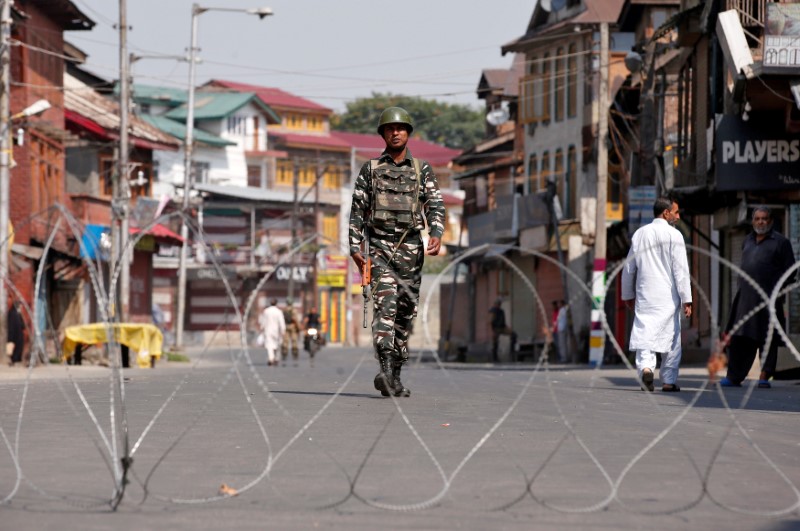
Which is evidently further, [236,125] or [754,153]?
[236,125]

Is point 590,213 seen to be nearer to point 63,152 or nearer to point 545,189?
point 545,189

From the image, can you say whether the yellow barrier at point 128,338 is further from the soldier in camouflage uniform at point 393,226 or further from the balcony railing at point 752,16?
the soldier in camouflage uniform at point 393,226

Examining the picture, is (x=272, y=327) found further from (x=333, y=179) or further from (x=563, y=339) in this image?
(x=333, y=179)

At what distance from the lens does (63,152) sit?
49969 millimetres

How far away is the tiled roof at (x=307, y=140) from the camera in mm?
102375

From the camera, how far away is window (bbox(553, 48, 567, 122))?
55.8m

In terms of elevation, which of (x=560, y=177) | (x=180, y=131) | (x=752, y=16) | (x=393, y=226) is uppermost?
(x=180, y=131)

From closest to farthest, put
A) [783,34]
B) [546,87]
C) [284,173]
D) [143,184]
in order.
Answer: [783,34] → [546,87] → [143,184] → [284,173]

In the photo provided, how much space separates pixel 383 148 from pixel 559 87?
5956cm

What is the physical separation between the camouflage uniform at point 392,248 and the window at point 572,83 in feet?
137

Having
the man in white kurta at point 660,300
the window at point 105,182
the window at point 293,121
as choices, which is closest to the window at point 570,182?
the window at point 105,182

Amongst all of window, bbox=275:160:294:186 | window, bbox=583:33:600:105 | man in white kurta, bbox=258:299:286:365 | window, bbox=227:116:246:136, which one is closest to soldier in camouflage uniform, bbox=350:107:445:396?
man in white kurta, bbox=258:299:286:365

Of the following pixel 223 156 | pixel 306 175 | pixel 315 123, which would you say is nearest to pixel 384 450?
pixel 223 156

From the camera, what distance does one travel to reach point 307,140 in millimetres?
105125
